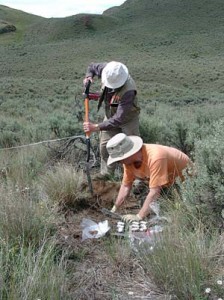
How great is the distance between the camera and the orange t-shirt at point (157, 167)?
14.1 feet

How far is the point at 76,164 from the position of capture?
6340 mm

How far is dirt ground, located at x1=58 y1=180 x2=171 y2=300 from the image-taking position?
296 cm

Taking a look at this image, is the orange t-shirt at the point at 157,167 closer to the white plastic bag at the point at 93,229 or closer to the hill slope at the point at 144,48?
the white plastic bag at the point at 93,229

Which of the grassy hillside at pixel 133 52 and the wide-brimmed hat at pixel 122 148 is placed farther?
the grassy hillside at pixel 133 52

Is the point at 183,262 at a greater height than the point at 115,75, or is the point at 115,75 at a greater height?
the point at 115,75

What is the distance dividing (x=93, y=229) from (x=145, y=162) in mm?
924

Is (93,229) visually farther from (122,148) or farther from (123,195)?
(122,148)

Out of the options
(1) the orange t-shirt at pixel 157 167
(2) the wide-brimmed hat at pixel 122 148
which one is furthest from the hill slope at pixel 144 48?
(2) the wide-brimmed hat at pixel 122 148

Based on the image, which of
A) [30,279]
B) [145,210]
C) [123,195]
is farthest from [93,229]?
[30,279]

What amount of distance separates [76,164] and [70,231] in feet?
8.01

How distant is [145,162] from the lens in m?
4.56

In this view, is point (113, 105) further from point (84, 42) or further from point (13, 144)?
point (84, 42)

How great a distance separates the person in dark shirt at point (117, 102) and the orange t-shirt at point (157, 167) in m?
0.75

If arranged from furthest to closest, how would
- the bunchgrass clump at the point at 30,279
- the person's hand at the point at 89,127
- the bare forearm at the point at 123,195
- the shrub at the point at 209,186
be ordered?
the person's hand at the point at 89,127
the bare forearm at the point at 123,195
the shrub at the point at 209,186
the bunchgrass clump at the point at 30,279
